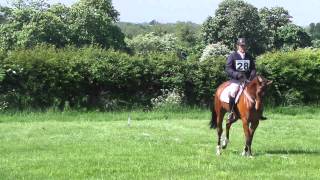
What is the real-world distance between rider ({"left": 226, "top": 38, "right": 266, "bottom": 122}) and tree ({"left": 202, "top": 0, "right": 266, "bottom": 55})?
4772 centimetres

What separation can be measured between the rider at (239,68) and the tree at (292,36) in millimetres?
53296

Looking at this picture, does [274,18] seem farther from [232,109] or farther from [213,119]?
[232,109]

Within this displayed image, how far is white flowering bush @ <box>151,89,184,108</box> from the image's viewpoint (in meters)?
26.4

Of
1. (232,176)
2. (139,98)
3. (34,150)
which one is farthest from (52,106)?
(232,176)

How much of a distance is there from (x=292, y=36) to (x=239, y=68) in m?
54.3

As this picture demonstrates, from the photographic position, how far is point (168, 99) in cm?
2664

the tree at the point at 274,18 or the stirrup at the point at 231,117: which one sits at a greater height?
the tree at the point at 274,18

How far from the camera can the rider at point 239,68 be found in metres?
14.0

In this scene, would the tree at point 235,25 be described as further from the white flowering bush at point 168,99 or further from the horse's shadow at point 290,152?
the horse's shadow at point 290,152

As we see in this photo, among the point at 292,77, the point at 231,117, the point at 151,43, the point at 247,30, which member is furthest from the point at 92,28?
the point at 231,117

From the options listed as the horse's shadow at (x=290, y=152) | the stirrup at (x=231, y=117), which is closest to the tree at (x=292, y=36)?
the horse's shadow at (x=290, y=152)

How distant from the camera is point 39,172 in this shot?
442 inches

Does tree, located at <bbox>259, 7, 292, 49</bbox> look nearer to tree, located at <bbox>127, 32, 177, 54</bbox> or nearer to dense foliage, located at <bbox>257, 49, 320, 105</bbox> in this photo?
tree, located at <bbox>127, 32, 177, 54</bbox>

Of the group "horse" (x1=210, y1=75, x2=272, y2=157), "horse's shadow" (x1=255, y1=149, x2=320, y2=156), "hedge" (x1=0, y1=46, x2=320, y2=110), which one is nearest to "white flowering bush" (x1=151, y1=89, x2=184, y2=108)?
"hedge" (x1=0, y1=46, x2=320, y2=110)
